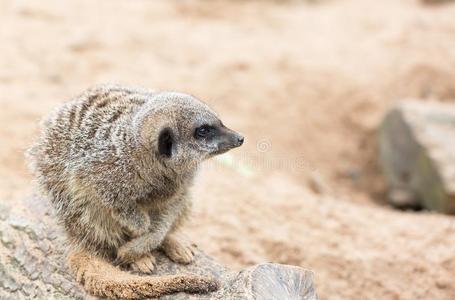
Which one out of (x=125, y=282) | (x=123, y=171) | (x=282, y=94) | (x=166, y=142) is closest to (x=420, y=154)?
(x=282, y=94)

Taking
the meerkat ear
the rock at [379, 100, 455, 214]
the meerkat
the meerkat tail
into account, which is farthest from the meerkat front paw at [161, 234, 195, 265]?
the rock at [379, 100, 455, 214]

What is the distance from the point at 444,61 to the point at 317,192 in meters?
2.01

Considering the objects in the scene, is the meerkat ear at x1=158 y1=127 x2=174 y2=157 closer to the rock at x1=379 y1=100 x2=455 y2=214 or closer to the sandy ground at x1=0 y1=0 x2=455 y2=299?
the sandy ground at x1=0 y1=0 x2=455 y2=299

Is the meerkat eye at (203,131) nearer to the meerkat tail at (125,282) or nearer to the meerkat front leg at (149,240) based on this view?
the meerkat front leg at (149,240)

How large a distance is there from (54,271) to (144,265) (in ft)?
1.05

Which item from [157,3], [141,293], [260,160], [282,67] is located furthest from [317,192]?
[157,3]

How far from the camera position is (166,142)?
2217 mm

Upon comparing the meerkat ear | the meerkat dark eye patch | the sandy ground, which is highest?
the meerkat dark eye patch

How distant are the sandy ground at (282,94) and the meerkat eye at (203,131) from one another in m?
0.47

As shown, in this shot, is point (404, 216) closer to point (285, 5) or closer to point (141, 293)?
point (141, 293)

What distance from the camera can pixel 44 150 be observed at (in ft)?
7.55

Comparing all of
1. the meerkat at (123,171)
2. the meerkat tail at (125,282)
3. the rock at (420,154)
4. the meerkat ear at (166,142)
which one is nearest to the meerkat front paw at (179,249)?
the meerkat at (123,171)

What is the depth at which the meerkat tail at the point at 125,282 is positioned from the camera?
1.97 meters

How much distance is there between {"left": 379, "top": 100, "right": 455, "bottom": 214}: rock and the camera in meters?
3.88
